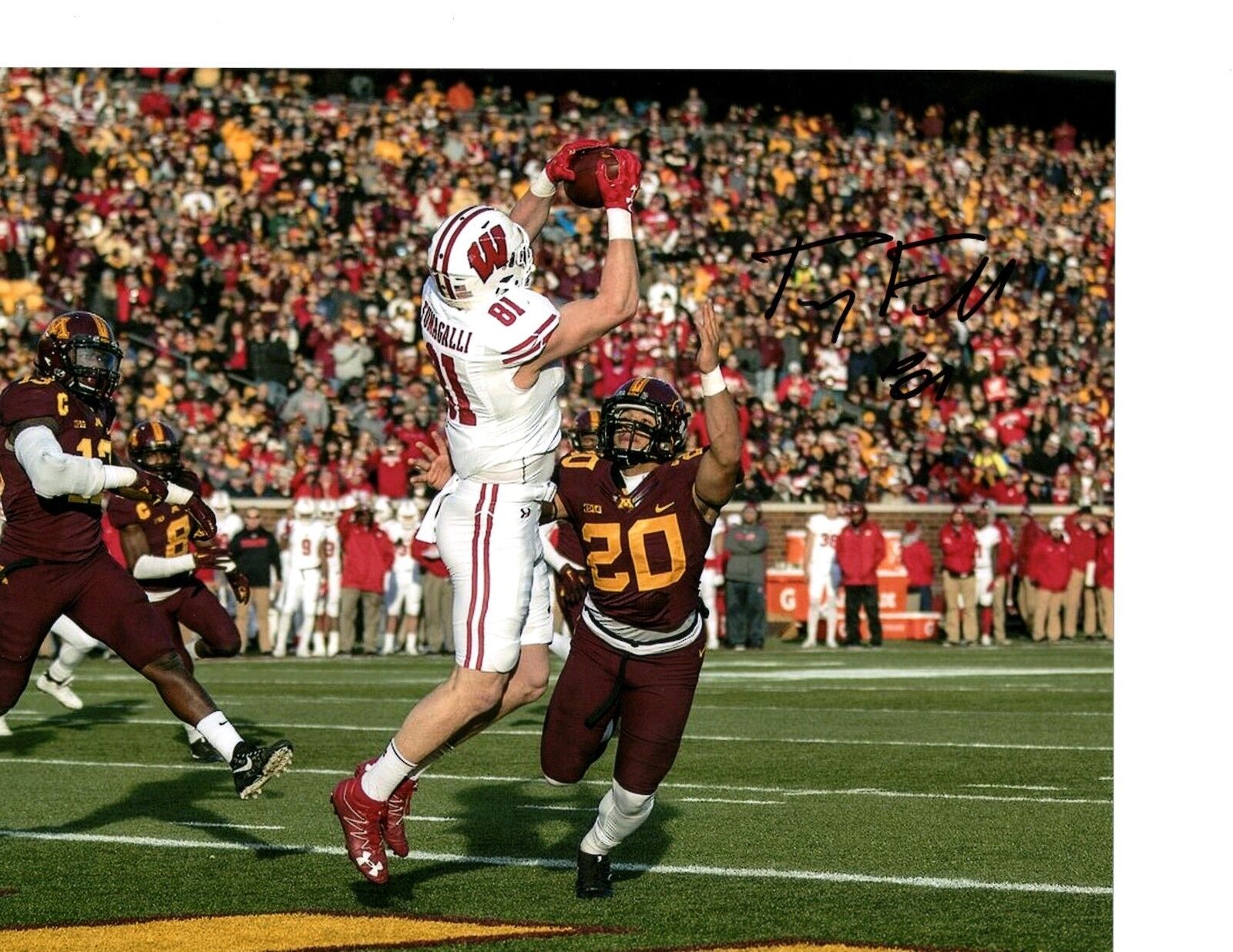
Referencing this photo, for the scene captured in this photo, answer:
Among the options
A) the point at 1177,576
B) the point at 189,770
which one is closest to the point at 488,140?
the point at 189,770

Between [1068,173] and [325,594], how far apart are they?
11888mm

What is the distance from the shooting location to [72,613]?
281 inches

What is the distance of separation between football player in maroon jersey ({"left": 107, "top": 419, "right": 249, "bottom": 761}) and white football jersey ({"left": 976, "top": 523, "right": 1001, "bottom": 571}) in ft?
39.1

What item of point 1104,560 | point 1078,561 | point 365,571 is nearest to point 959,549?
point 1078,561

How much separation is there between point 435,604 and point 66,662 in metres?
7.70

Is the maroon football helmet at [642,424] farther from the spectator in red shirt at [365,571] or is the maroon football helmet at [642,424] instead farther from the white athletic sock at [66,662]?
the spectator in red shirt at [365,571]

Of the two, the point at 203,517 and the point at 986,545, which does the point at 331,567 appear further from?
the point at 203,517

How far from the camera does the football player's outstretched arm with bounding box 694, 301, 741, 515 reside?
5340 mm

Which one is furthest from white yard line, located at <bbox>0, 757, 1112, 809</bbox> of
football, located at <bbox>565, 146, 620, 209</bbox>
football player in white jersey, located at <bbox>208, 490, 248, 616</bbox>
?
football player in white jersey, located at <bbox>208, 490, 248, 616</bbox>

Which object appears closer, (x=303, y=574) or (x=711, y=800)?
(x=711, y=800)

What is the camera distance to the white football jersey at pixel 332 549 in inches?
728

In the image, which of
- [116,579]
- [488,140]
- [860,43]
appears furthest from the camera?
[488,140]

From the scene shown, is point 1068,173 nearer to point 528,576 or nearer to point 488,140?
point 488,140

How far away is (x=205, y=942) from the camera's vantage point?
504 centimetres
